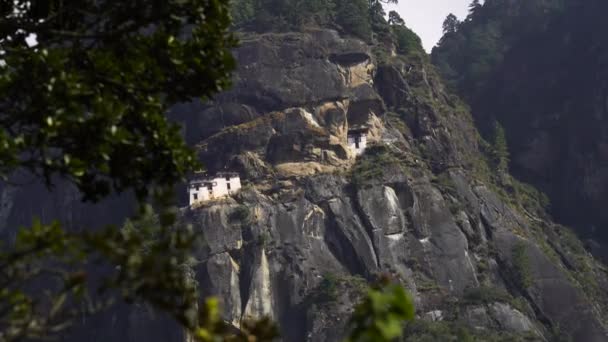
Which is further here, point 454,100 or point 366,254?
point 454,100

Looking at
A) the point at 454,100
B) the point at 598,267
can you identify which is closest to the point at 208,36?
the point at 598,267

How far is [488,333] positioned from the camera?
6250 centimetres

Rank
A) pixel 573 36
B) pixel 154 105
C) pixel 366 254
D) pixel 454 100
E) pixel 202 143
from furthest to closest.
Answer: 1. pixel 573 36
2. pixel 454 100
3. pixel 202 143
4. pixel 366 254
5. pixel 154 105

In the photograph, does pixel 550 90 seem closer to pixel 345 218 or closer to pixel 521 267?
pixel 521 267

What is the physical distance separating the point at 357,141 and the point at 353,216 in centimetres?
722

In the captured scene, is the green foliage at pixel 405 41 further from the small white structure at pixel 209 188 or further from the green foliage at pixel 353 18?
the small white structure at pixel 209 188

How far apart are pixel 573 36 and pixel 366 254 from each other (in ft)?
148

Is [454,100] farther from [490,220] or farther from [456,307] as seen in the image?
[456,307]

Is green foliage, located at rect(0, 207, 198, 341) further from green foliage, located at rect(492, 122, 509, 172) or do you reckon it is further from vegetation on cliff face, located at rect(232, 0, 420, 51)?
green foliage, located at rect(492, 122, 509, 172)

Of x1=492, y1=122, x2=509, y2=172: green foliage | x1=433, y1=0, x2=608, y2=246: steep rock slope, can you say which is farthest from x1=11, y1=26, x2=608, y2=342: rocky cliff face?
x1=433, y1=0, x2=608, y2=246: steep rock slope

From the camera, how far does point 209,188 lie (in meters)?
68.6

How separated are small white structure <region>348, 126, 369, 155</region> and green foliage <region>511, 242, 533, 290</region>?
13.1 metres

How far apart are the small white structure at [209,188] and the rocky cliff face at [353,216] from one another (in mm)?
926

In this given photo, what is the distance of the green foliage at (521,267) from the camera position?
70.2 metres
